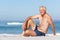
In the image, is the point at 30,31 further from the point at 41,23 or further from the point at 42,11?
the point at 42,11

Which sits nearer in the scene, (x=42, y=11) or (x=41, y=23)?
(x=42, y=11)

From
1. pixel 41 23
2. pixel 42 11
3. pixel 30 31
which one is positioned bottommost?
pixel 30 31

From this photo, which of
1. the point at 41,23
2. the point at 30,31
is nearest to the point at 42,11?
the point at 41,23

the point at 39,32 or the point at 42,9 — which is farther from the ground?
the point at 42,9

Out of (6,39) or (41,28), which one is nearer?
(6,39)

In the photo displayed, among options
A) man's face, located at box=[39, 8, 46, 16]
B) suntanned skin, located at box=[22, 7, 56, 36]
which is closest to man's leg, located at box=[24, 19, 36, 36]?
suntanned skin, located at box=[22, 7, 56, 36]

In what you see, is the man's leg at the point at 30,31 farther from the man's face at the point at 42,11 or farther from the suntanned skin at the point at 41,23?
the man's face at the point at 42,11

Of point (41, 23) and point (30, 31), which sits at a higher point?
point (41, 23)

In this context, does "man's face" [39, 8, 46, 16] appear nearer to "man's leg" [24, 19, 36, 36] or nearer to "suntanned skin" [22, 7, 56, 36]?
"suntanned skin" [22, 7, 56, 36]

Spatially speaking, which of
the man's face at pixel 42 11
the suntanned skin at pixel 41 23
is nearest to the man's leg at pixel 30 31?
the suntanned skin at pixel 41 23

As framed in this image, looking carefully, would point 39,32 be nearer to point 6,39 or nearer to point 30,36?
point 30,36

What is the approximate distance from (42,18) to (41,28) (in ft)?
1.25

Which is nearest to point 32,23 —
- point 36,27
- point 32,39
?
point 36,27

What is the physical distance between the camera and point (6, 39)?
9.12 metres
